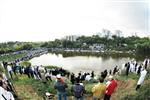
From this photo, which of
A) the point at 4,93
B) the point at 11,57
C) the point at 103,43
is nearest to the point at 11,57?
the point at 11,57

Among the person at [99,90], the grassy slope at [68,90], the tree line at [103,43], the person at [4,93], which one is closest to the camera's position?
the person at [99,90]

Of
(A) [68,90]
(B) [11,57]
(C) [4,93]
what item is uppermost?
(B) [11,57]

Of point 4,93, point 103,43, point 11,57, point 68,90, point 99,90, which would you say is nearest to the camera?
point 99,90

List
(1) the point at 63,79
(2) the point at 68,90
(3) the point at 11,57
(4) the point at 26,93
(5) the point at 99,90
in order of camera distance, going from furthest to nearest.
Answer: (3) the point at 11,57, (2) the point at 68,90, (4) the point at 26,93, (1) the point at 63,79, (5) the point at 99,90

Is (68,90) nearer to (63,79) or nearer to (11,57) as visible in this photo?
(63,79)


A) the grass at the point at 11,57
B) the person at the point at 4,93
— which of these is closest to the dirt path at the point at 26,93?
the person at the point at 4,93

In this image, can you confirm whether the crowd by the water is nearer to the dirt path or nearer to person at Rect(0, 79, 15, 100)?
person at Rect(0, 79, 15, 100)

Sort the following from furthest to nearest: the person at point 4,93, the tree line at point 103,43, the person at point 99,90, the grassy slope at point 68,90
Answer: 1. the tree line at point 103,43
2. the grassy slope at point 68,90
3. the person at point 4,93
4. the person at point 99,90

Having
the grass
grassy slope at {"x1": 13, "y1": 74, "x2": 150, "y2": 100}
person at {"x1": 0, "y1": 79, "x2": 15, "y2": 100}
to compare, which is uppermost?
the grass

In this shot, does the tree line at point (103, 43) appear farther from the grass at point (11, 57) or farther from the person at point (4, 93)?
the person at point (4, 93)

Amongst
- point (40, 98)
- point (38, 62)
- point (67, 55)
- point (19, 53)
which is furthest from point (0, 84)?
point (67, 55)

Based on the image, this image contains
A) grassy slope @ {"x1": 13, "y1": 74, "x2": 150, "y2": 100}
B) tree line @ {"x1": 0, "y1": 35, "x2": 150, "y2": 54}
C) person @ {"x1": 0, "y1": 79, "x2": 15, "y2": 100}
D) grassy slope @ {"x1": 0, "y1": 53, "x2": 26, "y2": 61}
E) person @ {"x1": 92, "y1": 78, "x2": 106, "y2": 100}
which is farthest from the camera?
tree line @ {"x1": 0, "y1": 35, "x2": 150, "y2": 54}

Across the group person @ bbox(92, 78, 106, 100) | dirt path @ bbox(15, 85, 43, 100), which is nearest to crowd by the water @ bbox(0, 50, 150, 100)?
person @ bbox(92, 78, 106, 100)

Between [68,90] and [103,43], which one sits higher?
[103,43]
